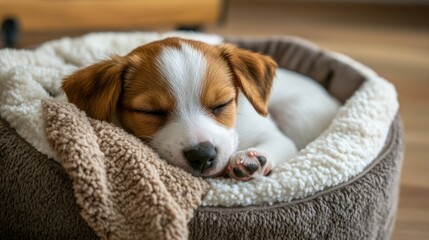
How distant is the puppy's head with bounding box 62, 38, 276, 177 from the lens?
1.65 metres

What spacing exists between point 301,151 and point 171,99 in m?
0.43

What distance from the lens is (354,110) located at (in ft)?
6.60

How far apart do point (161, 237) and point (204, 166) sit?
289mm

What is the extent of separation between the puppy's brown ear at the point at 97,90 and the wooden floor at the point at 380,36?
1.27 m

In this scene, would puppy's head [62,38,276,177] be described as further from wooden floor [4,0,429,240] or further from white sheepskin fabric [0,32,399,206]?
wooden floor [4,0,429,240]

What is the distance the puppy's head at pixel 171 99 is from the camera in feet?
5.41

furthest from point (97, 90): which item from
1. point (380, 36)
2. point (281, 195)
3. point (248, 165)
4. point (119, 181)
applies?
point (380, 36)

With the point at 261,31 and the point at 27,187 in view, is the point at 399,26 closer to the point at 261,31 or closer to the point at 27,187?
the point at 261,31

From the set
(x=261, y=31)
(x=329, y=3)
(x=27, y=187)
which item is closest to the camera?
(x=27, y=187)

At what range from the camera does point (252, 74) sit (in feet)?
6.15

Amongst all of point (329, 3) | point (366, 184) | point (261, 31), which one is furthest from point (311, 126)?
point (329, 3)

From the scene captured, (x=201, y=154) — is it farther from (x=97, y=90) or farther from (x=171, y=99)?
(x=97, y=90)

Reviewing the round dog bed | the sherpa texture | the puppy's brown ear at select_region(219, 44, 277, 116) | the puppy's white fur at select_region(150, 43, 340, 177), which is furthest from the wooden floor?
the sherpa texture

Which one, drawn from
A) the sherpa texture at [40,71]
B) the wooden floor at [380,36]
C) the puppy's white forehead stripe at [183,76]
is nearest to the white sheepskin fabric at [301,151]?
the sherpa texture at [40,71]
